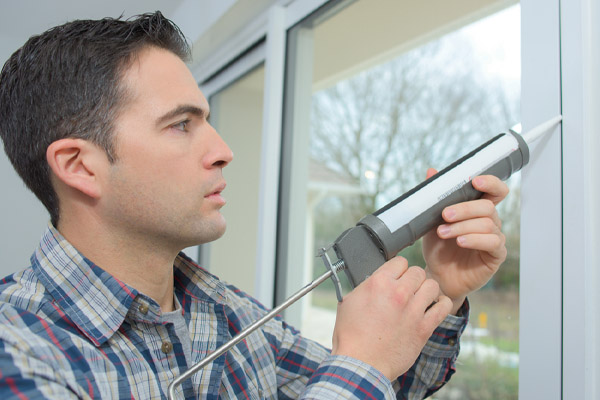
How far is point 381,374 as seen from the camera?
0.61 metres

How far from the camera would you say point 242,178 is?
75.7 inches

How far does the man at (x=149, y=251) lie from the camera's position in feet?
2.12

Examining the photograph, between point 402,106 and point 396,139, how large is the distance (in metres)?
0.09

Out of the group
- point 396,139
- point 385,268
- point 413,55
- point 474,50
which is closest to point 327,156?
point 396,139

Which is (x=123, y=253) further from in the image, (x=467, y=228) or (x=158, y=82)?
(x=467, y=228)

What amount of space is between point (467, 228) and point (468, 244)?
0.08 ft

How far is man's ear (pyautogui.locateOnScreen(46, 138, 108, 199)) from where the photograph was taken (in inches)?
31.5

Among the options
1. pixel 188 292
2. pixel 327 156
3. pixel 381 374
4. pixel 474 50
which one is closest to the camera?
pixel 381 374

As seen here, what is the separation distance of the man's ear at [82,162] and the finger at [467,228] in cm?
56

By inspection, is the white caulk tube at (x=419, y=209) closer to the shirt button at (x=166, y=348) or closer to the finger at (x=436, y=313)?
the finger at (x=436, y=313)

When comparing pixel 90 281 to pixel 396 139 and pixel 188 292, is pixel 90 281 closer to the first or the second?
pixel 188 292

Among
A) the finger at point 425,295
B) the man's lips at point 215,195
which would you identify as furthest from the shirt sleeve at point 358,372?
the man's lips at point 215,195

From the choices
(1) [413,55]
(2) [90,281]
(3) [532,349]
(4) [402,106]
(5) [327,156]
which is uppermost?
(1) [413,55]

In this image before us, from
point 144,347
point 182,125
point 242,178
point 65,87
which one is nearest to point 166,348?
point 144,347
